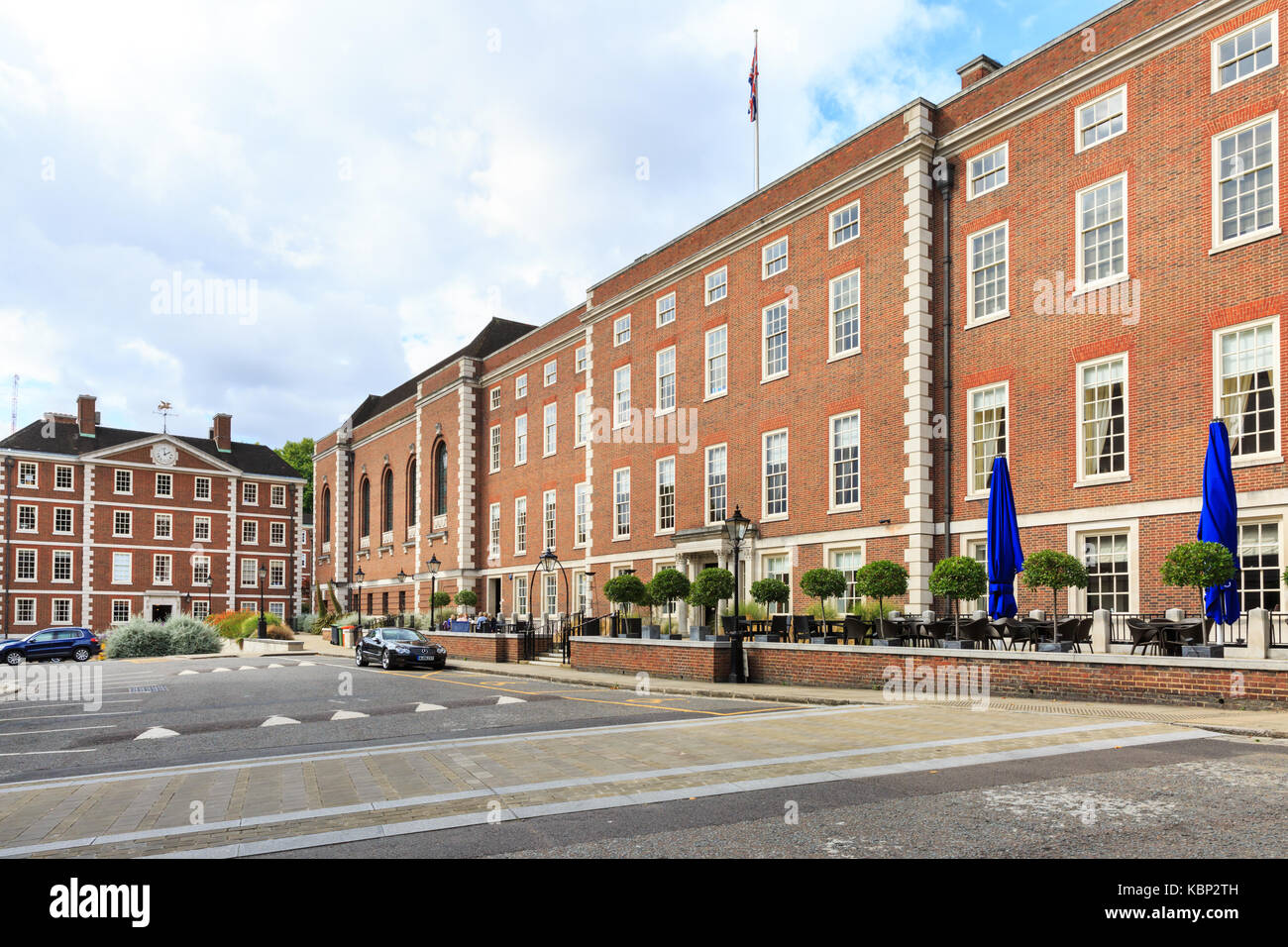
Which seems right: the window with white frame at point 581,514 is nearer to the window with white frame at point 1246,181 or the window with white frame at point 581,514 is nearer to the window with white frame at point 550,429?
the window with white frame at point 550,429

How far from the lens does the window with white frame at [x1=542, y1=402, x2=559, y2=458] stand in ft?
142

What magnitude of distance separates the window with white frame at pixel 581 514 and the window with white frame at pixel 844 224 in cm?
1581

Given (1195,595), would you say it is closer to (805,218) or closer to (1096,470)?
(1096,470)

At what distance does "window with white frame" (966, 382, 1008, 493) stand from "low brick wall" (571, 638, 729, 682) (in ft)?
24.0

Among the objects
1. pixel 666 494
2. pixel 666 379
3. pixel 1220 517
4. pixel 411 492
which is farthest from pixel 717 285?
pixel 411 492

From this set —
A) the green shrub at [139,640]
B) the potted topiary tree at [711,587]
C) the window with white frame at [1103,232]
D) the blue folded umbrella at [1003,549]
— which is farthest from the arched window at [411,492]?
the window with white frame at [1103,232]

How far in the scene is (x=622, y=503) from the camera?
36875mm

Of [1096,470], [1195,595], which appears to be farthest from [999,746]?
[1096,470]

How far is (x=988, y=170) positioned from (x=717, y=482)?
1271 cm

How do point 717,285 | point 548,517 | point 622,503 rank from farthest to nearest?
point 548,517
point 622,503
point 717,285

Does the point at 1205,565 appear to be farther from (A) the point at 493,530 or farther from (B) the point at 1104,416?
(A) the point at 493,530

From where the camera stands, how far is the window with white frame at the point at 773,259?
98.3 ft

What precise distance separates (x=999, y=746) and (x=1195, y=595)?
33.3 feet

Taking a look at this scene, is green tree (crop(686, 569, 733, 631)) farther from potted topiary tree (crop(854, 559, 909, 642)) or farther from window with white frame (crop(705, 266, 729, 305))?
window with white frame (crop(705, 266, 729, 305))
